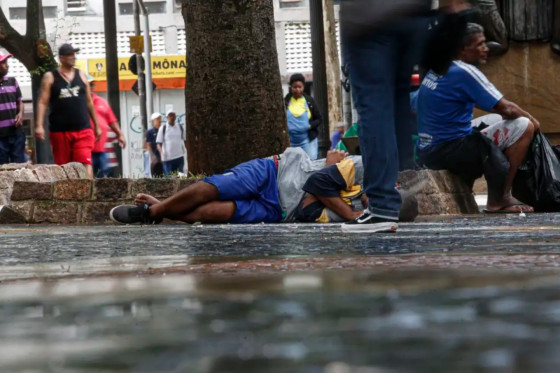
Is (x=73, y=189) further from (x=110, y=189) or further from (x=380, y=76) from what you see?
(x=380, y=76)

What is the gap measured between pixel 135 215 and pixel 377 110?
2633mm

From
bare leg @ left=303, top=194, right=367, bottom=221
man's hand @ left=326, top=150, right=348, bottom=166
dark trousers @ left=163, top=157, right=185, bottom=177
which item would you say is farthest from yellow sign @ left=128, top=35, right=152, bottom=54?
bare leg @ left=303, top=194, right=367, bottom=221

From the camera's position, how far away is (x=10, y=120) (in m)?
13.5

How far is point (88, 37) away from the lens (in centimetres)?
4462

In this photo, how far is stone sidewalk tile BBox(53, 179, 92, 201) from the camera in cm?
899

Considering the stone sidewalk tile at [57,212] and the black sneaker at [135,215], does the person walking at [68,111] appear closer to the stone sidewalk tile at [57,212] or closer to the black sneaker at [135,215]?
the stone sidewalk tile at [57,212]

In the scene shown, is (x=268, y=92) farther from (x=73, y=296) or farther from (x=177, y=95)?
(x=177, y=95)

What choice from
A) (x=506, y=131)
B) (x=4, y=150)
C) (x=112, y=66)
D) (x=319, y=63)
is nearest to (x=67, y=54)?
(x=4, y=150)

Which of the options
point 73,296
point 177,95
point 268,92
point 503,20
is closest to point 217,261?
point 73,296

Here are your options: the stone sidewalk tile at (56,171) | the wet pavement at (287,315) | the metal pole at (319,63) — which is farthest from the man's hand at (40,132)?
the wet pavement at (287,315)

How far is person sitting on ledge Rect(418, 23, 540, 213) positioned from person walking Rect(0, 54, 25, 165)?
5.57 meters

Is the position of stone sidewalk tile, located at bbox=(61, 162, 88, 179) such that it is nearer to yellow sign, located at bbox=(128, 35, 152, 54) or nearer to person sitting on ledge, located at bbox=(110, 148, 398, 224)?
person sitting on ledge, located at bbox=(110, 148, 398, 224)

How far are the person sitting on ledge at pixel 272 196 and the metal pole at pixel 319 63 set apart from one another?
12005mm

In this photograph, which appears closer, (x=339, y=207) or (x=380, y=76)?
(x=380, y=76)
